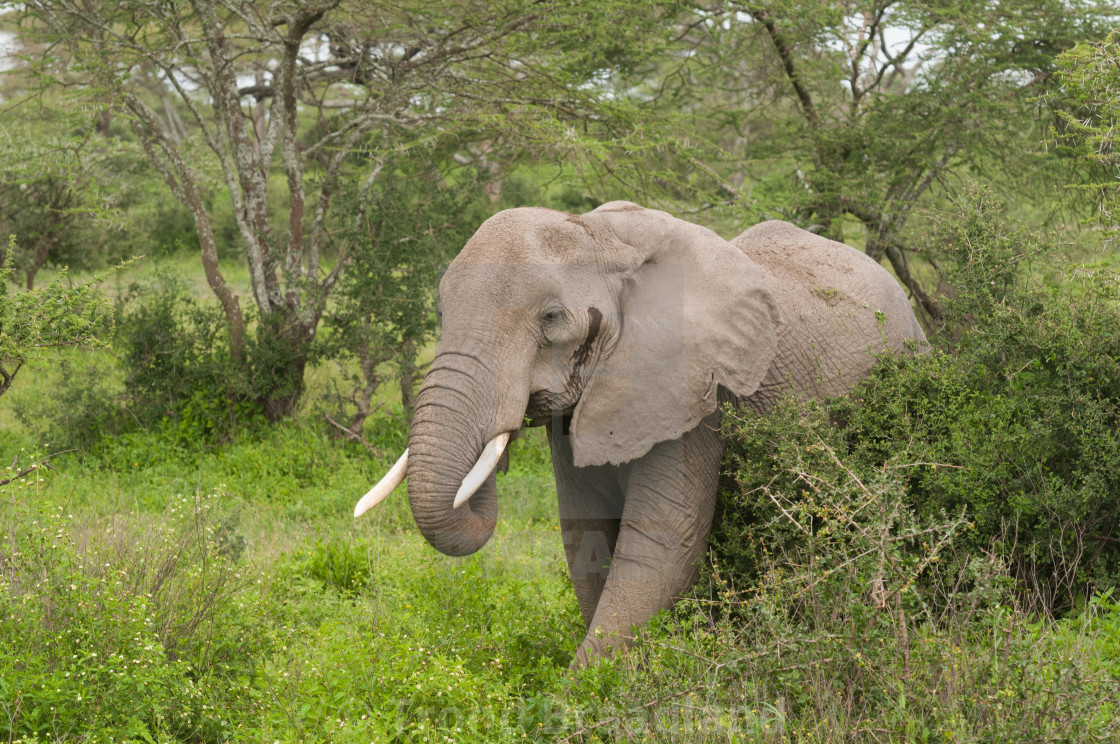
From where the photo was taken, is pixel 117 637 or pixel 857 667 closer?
pixel 857 667

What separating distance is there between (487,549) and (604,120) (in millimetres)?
5136

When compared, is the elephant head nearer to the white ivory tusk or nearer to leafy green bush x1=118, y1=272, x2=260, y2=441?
the white ivory tusk

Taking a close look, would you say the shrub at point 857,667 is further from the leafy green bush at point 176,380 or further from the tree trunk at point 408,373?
the leafy green bush at point 176,380

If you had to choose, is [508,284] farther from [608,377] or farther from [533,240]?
[608,377]

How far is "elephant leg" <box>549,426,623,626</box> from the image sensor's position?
489 cm

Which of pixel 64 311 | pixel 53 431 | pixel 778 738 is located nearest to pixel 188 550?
pixel 64 311

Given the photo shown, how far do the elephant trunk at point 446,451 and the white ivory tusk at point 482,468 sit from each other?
0.08 ft

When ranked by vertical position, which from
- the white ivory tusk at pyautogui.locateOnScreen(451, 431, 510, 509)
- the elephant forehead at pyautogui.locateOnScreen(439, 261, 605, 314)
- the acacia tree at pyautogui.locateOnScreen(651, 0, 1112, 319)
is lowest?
the acacia tree at pyautogui.locateOnScreen(651, 0, 1112, 319)

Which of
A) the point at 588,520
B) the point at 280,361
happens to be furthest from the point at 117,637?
the point at 280,361

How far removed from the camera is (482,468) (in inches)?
153

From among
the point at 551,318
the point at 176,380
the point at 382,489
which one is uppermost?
the point at 551,318

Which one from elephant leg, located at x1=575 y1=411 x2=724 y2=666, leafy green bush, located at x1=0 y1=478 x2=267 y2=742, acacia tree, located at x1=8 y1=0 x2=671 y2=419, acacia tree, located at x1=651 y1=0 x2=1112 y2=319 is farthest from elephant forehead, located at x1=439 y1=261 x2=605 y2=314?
acacia tree, located at x1=651 y1=0 x2=1112 y2=319

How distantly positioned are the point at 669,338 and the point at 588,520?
43.5 inches

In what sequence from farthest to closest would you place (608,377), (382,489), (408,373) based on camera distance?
1. (408,373)
2. (608,377)
3. (382,489)
